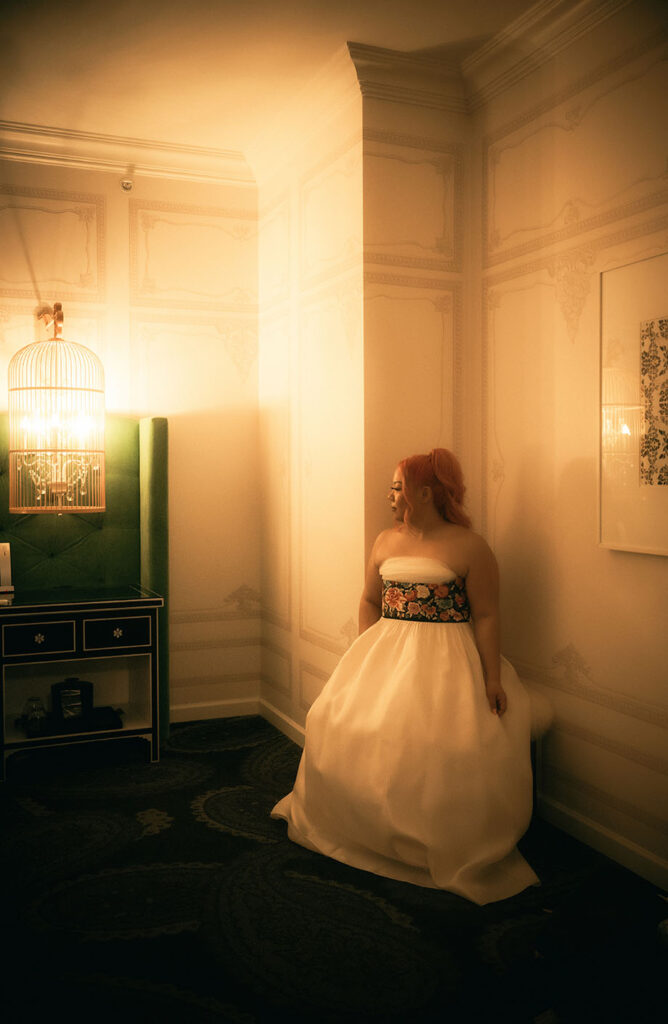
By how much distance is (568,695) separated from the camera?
125 inches

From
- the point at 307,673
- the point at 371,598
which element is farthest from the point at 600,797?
the point at 307,673

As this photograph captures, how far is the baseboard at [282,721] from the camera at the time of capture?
4273 millimetres

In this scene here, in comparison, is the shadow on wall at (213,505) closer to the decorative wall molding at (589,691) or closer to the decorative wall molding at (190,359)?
the decorative wall molding at (190,359)

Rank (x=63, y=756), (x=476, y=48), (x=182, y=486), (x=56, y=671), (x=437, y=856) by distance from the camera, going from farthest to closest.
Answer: (x=182, y=486)
(x=56, y=671)
(x=63, y=756)
(x=476, y=48)
(x=437, y=856)

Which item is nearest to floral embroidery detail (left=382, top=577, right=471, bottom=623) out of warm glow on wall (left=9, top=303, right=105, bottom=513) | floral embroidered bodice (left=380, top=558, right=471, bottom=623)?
floral embroidered bodice (left=380, top=558, right=471, bottom=623)

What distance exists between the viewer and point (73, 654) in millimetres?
3887

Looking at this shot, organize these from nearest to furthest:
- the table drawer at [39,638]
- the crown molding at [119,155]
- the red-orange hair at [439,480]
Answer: the red-orange hair at [439,480] → the table drawer at [39,638] → the crown molding at [119,155]

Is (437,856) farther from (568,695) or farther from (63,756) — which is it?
(63,756)

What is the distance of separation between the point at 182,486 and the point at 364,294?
5.45ft

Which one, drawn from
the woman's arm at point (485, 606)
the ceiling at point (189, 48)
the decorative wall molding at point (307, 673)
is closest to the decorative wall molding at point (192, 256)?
the ceiling at point (189, 48)

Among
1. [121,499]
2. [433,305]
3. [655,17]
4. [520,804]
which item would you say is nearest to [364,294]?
[433,305]

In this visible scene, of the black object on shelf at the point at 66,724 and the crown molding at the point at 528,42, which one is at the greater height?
the crown molding at the point at 528,42

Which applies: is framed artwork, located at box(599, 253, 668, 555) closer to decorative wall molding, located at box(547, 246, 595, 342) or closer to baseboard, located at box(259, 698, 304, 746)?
decorative wall molding, located at box(547, 246, 595, 342)

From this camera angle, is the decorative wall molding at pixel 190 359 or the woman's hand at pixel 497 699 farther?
the decorative wall molding at pixel 190 359
